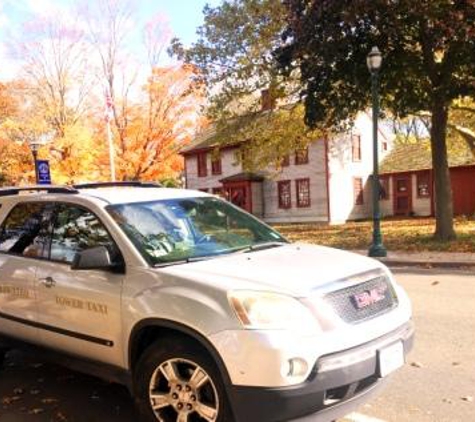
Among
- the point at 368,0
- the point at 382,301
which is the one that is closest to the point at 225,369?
the point at 382,301

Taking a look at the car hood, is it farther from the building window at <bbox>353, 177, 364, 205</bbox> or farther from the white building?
the building window at <bbox>353, 177, 364, 205</bbox>

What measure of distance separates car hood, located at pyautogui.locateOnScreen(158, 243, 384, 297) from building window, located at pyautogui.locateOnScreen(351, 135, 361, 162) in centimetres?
3655

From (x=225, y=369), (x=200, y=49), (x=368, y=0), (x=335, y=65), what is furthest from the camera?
(x=200, y=49)

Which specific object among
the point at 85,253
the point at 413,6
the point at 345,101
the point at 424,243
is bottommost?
the point at 424,243

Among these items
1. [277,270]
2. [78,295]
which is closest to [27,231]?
[78,295]

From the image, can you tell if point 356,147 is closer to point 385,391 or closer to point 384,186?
point 384,186

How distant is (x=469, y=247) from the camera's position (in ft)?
57.9

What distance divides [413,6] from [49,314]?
48.3 feet

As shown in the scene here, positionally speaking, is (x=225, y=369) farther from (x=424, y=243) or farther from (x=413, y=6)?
(x=424, y=243)

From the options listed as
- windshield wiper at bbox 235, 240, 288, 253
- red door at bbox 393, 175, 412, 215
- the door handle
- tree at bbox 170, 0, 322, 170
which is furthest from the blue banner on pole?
red door at bbox 393, 175, 412, 215

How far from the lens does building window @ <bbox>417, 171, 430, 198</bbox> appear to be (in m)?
39.3

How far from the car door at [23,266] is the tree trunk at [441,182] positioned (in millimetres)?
16411

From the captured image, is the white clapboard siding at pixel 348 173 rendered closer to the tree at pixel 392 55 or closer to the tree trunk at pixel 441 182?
the tree trunk at pixel 441 182

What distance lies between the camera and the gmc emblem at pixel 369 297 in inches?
164
